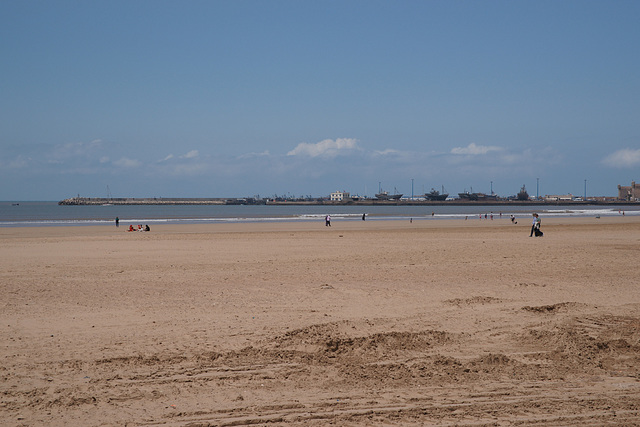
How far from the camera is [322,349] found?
7.01m

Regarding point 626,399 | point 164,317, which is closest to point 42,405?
point 164,317

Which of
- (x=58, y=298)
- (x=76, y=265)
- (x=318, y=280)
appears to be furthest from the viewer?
(x=76, y=265)

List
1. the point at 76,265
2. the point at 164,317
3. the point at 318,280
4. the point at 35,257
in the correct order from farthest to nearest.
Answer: the point at 35,257
the point at 76,265
the point at 318,280
the point at 164,317

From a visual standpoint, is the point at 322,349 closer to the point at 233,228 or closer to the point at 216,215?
the point at 233,228

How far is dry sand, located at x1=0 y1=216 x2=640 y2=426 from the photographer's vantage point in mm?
5129

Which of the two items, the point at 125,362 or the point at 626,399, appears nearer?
the point at 626,399

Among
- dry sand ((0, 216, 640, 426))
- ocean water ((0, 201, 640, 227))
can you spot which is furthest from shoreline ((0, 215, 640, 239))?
dry sand ((0, 216, 640, 426))

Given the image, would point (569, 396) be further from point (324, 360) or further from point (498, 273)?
point (498, 273)

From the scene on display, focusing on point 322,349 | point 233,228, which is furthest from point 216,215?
point 322,349

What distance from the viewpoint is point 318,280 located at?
13125 millimetres

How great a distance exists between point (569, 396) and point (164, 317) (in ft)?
20.3

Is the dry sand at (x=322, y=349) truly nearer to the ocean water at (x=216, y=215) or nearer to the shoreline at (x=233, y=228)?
the shoreline at (x=233, y=228)

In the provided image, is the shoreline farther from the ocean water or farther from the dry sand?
the dry sand

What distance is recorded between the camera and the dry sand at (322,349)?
16.8 ft
